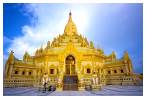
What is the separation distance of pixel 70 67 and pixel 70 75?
161mm

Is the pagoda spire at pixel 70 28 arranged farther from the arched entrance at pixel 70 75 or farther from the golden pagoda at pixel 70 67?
the arched entrance at pixel 70 75

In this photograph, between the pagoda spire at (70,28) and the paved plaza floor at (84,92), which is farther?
the pagoda spire at (70,28)

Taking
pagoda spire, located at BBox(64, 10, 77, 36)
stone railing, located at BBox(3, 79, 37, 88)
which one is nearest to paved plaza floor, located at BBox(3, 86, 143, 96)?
stone railing, located at BBox(3, 79, 37, 88)

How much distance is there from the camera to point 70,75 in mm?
4980

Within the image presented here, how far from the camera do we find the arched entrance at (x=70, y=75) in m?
4.87

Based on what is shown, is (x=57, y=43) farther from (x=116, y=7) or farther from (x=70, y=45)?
(x=116, y=7)

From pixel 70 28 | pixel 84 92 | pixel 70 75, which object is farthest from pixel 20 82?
pixel 70 28

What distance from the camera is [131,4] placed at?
15.4 feet

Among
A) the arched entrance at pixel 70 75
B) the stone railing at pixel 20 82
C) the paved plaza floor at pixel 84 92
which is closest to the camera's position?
the paved plaza floor at pixel 84 92

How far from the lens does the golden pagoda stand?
191 inches

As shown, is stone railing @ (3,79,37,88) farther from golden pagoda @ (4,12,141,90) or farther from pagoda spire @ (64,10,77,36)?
pagoda spire @ (64,10,77,36)

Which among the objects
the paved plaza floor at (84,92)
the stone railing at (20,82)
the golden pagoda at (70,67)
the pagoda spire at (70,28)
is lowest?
the paved plaza floor at (84,92)

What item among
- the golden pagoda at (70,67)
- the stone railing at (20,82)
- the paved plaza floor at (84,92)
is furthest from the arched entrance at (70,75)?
the stone railing at (20,82)

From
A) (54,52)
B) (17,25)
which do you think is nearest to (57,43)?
(54,52)
